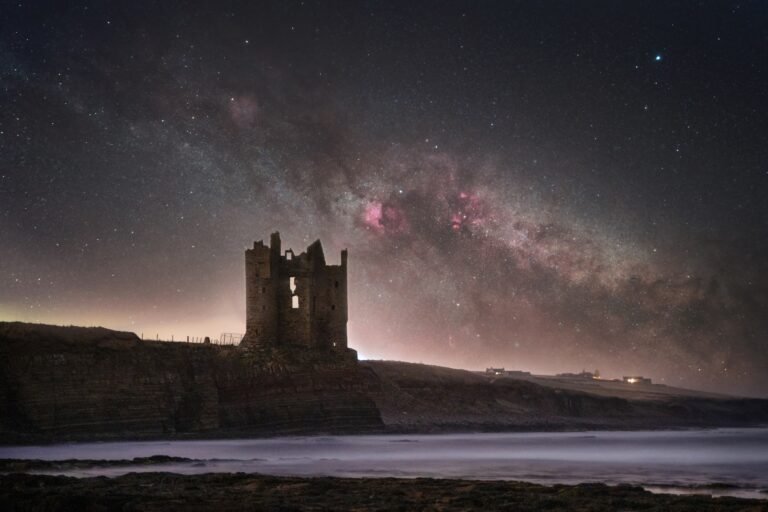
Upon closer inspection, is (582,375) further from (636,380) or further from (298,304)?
(298,304)

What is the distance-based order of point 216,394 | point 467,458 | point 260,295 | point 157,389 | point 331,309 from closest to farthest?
point 467,458 → point 157,389 → point 216,394 → point 260,295 → point 331,309

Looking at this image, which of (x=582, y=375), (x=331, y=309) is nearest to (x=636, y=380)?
(x=582, y=375)

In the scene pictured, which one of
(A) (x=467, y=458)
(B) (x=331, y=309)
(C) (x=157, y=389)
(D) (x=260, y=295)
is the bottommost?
(A) (x=467, y=458)

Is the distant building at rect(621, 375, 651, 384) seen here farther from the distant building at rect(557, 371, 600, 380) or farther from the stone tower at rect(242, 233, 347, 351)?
the stone tower at rect(242, 233, 347, 351)

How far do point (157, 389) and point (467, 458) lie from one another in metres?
18.4

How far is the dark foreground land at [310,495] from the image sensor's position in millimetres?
18344

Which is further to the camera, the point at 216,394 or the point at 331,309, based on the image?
the point at 331,309

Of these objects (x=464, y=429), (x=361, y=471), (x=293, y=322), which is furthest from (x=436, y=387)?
(x=361, y=471)

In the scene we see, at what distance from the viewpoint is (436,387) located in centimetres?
6469

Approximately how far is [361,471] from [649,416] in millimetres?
58002

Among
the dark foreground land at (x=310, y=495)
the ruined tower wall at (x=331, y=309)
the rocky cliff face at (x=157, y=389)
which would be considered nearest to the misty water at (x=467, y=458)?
the rocky cliff face at (x=157, y=389)

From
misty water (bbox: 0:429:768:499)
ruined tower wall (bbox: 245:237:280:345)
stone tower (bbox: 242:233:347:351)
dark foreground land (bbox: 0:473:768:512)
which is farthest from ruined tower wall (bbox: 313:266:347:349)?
dark foreground land (bbox: 0:473:768:512)

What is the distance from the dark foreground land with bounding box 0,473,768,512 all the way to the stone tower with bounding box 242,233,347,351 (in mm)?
29274

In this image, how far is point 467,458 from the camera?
3672 centimetres
